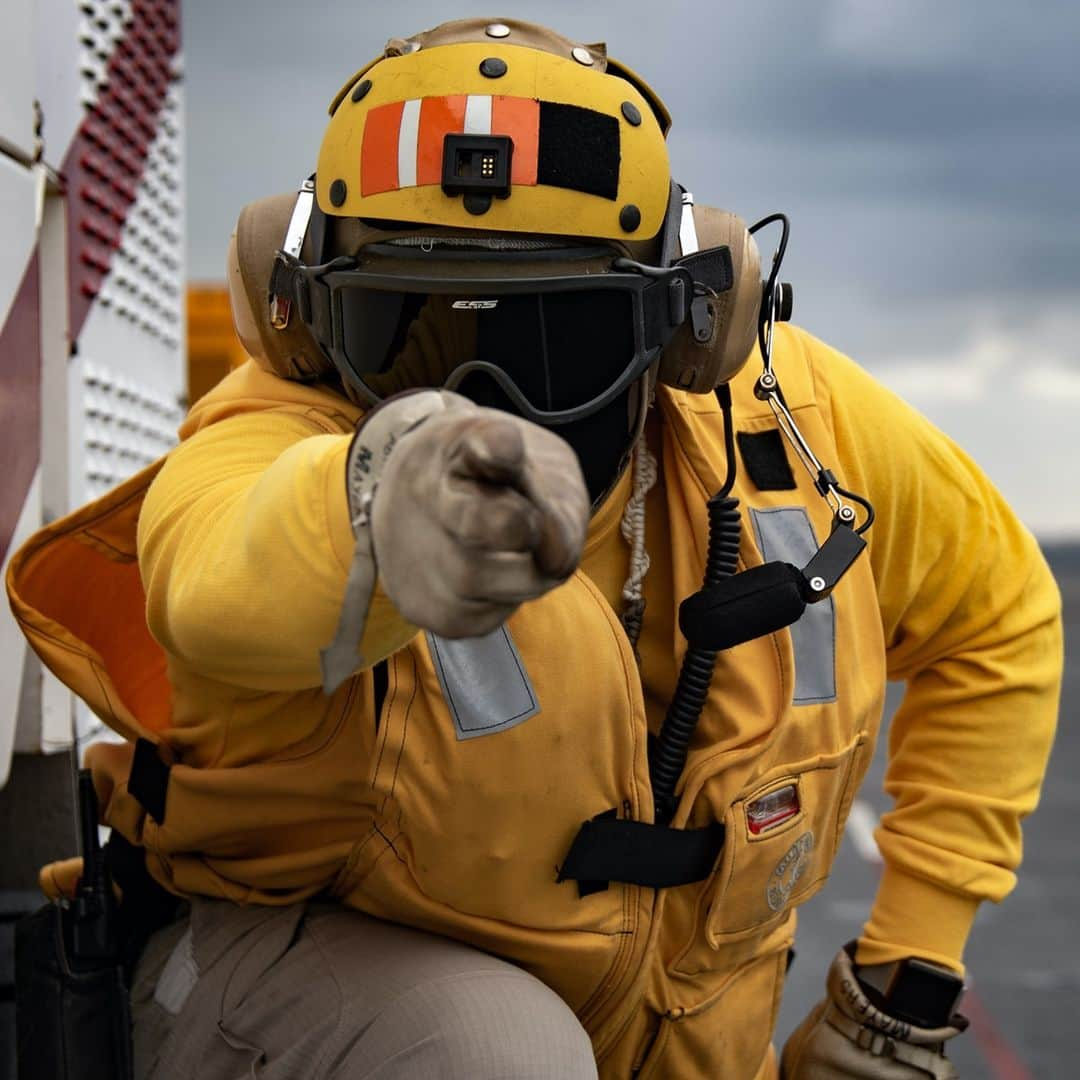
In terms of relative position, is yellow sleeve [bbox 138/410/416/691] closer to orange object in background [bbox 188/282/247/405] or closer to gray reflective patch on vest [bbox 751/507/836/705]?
gray reflective patch on vest [bbox 751/507/836/705]

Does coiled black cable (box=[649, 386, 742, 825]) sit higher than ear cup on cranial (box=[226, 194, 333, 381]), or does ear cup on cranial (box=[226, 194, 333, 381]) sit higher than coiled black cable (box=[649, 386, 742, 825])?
ear cup on cranial (box=[226, 194, 333, 381])

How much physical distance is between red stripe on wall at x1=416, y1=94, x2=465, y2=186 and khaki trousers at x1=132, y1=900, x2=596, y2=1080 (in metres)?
0.87

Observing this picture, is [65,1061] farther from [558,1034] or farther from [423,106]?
[423,106]

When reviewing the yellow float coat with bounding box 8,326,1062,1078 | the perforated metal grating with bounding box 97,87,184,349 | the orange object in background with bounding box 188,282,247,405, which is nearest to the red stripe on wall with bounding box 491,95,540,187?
the yellow float coat with bounding box 8,326,1062,1078

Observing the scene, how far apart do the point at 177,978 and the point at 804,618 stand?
90 centimetres

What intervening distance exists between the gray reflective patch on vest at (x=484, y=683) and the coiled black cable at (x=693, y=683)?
23 centimetres

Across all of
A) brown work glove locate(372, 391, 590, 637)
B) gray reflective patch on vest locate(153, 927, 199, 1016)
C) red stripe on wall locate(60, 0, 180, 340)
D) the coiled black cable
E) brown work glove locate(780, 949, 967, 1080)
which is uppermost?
red stripe on wall locate(60, 0, 180, 340)

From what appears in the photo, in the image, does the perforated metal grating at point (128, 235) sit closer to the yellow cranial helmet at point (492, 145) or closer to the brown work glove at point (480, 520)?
the yellow cranial helmet at point (492, 145)

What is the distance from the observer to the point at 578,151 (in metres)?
1.82

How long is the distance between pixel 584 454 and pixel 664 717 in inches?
15.1

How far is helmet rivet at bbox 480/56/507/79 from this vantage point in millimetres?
1815

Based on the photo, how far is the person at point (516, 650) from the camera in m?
1.79

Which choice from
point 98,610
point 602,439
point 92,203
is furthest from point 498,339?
point 92,203

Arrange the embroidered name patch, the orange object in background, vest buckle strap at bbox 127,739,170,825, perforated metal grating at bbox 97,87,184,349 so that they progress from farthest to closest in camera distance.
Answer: the orange object in background < perforated metal grating at bbox 97,87,184,349 < the embroidered name patch < vest buckle strap at bbox 127,739,170,825
